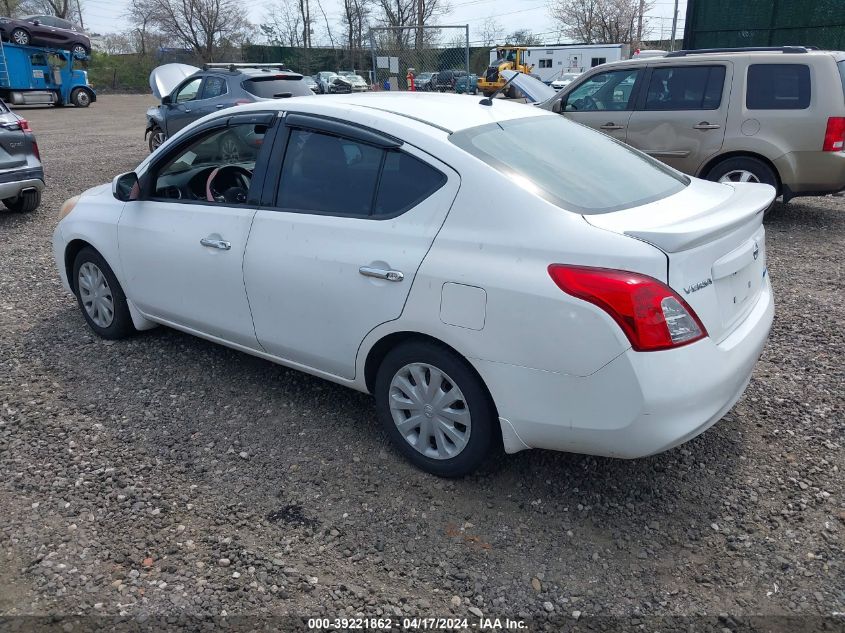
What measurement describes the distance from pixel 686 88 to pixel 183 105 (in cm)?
841

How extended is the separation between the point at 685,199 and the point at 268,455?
235 cm

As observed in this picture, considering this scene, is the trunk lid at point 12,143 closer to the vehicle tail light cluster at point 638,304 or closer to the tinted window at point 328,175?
the tinted window at point 328,175

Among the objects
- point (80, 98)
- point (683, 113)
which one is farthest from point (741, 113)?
point (80, 98)

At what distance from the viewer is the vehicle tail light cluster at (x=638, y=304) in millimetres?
2576

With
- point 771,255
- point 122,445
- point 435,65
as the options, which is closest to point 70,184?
point 435,65

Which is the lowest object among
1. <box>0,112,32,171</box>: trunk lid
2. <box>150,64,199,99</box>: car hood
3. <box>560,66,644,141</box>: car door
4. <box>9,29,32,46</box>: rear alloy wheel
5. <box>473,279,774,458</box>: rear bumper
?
<box>473,279,774,458</box>: rear bumper

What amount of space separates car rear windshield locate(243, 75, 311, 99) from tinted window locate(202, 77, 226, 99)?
1.57 feet

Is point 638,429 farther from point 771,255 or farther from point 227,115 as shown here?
point 771,255

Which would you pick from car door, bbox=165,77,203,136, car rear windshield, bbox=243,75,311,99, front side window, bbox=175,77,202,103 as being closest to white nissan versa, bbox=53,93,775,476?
car rear windshield, bbox=243,75,311,99

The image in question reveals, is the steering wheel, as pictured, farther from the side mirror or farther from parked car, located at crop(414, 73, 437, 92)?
parked car, located at crop(414, 73, 437, 92)

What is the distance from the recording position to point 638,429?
2.65 metres

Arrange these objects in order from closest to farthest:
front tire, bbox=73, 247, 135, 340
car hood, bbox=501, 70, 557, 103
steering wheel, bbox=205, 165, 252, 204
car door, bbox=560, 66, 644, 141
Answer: steering wheel, bbox=205, 165, 252, 204 < front tire, bbox=73, 247, 135, 340 < car door, bbox=560, 66, 644, 141 < car hood, bbox=501, 70, 557, 103

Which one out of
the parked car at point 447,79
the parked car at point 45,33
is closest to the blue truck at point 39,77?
the parked car at point 45,33

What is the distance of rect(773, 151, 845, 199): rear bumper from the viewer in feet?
24.4
